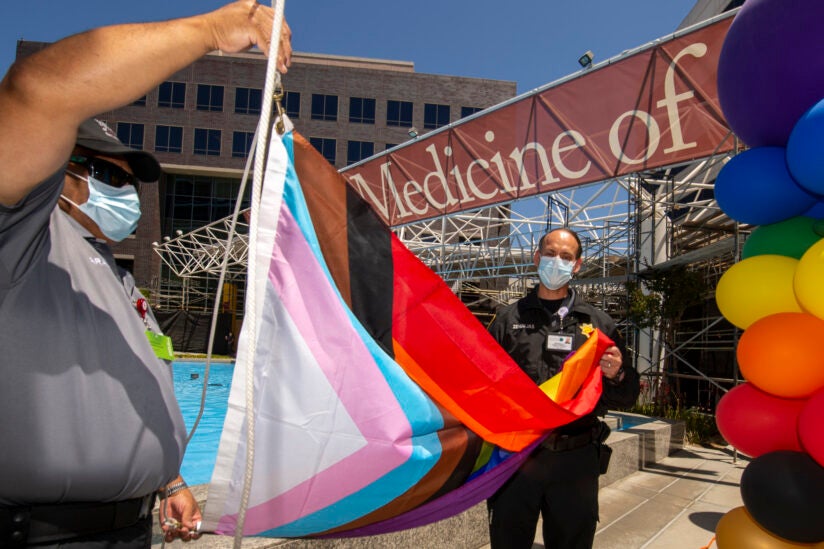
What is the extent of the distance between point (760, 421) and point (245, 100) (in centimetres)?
3692

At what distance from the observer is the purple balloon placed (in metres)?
2.10

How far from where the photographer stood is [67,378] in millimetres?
1295

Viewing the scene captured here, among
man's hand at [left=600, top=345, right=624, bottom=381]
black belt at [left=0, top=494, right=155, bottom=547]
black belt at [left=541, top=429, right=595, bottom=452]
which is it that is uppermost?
man's hand at [left=600, top=345, right=624, bottom=381]

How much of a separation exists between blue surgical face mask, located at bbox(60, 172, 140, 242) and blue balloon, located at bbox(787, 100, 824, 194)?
246 cm

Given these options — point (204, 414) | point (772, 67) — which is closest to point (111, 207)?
point (772, 67)

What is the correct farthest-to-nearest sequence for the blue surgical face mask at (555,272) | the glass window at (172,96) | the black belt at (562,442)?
the glass window at (172,96) → the blue surgical face mask at (555,272) → the black belt at (562,442)

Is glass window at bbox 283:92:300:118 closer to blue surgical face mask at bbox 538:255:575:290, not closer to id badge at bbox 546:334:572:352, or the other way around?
blue surgical face mask at bbox 538:255:575:290

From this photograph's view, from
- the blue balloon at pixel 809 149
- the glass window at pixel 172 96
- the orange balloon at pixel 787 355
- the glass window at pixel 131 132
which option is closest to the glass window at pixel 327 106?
the glass window at pixel 172 96

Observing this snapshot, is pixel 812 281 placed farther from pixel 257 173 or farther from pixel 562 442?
pixel 257 173

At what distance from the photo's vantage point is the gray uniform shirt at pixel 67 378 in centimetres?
121

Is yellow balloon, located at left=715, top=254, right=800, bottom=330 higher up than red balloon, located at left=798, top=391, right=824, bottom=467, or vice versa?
yellow balloon, located at left=715, top=254, right=800, bottom=330

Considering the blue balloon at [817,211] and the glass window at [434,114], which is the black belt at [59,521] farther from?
the glass window at [434,114]

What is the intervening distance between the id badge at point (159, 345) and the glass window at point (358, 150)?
34060 millimetres

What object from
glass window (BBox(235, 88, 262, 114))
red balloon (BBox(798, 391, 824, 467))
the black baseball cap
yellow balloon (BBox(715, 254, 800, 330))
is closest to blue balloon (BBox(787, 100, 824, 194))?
yellow balloon (BBox(715, 254, 800, 330))
